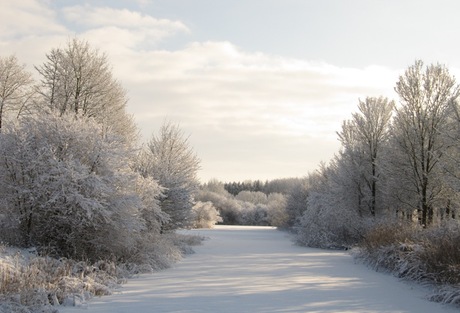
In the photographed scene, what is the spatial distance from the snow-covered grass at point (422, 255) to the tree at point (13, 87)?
2272 centimetres

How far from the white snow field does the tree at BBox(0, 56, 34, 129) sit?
19.2m

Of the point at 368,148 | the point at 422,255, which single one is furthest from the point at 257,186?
the point at 422,255

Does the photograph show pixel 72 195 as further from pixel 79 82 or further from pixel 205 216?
pixel 205 216

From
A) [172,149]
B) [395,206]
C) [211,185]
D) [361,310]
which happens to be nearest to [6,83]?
[172,149]

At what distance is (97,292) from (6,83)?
24241mm

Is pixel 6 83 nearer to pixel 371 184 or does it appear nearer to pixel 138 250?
pixel 138 250

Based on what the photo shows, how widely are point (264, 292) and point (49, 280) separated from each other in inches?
Answer: 197

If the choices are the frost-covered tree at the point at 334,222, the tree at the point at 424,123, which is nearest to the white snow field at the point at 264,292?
the tree at the point at 424,123

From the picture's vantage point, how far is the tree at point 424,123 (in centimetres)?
2236

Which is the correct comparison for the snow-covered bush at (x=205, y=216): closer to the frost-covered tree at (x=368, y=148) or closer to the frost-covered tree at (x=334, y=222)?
the frost-covered tree at (x=334, y=222)

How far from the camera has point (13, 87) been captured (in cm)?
3062

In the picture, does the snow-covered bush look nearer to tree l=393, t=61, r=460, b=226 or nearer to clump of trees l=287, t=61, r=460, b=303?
clump of trees l=287, t=61, r=460, b=303

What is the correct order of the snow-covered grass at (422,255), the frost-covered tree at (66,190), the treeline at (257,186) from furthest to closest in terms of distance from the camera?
the treeline at (257,186) < the frost-covered tree at (66,190) < the snow-covered grass at (422,255)

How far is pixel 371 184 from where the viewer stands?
29.6 metres
